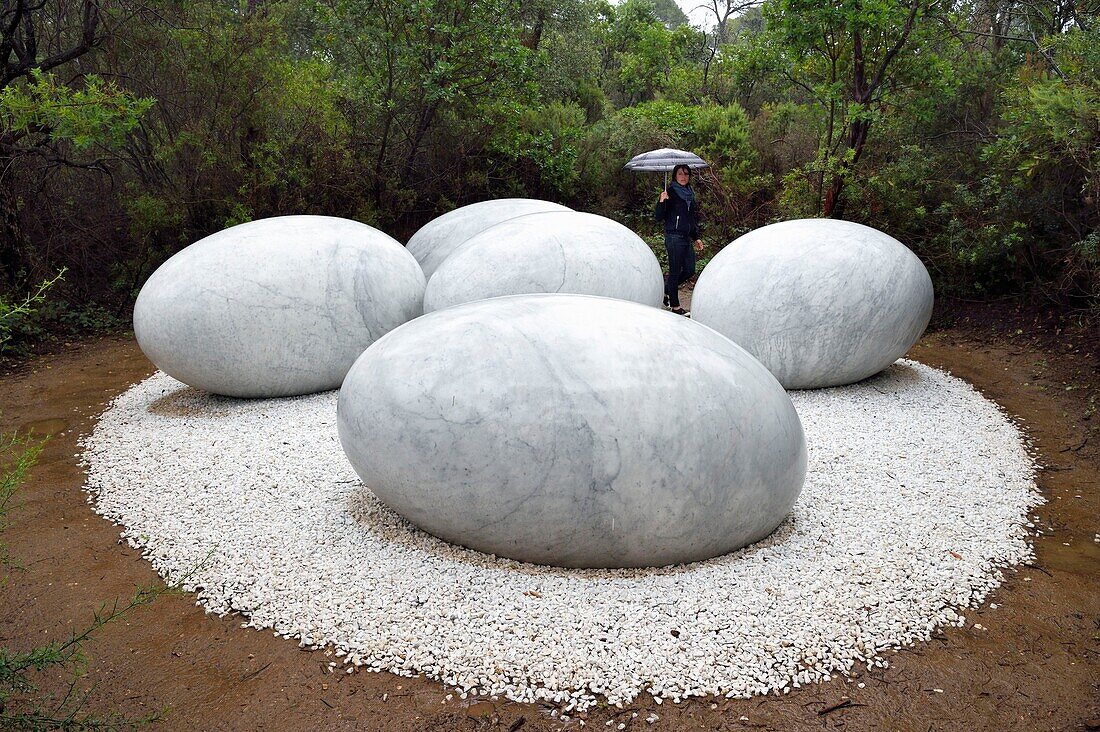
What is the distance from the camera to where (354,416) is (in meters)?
4.18

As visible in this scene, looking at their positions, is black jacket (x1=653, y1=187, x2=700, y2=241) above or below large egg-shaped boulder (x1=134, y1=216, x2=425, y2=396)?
above

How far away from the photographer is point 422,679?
3271mm

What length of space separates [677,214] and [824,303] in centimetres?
319

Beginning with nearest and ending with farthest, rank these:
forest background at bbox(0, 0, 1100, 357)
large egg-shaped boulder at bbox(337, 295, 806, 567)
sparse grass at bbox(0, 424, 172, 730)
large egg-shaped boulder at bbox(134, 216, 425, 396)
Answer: sparse grass at bbox(0, 424, 172, 730)
large egg-shaped boulder at bbox(337, 295, 806, 567)
large egg-shaped boulder at bbox(134, 216, 425, 396)
forest background at bbox(0, 0, 1100, 357)

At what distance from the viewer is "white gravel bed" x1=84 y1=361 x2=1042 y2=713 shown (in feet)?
11.0

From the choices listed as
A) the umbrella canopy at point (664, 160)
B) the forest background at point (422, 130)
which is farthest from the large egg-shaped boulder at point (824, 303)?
the umbrella canopy at point (664, 160)

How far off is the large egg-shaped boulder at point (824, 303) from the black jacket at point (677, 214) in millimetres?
2472

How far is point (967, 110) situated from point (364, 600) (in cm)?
1050

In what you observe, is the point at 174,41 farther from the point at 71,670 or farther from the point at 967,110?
the point at 967,110

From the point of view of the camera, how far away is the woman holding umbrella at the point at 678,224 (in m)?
9.45

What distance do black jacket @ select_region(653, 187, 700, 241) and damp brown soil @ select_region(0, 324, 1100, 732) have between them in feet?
18.0

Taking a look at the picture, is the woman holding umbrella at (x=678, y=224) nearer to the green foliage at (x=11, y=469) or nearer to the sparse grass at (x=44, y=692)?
the green foliage at (x=11, y=469)

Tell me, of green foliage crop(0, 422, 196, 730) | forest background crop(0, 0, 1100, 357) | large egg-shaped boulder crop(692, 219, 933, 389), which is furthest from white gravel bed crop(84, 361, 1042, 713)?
forest background crop(0, 0, 1100, 357)

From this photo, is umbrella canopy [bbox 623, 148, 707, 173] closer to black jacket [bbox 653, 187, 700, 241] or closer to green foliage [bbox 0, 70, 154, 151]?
black jacket [bbox 653, 187, 700, 241]
